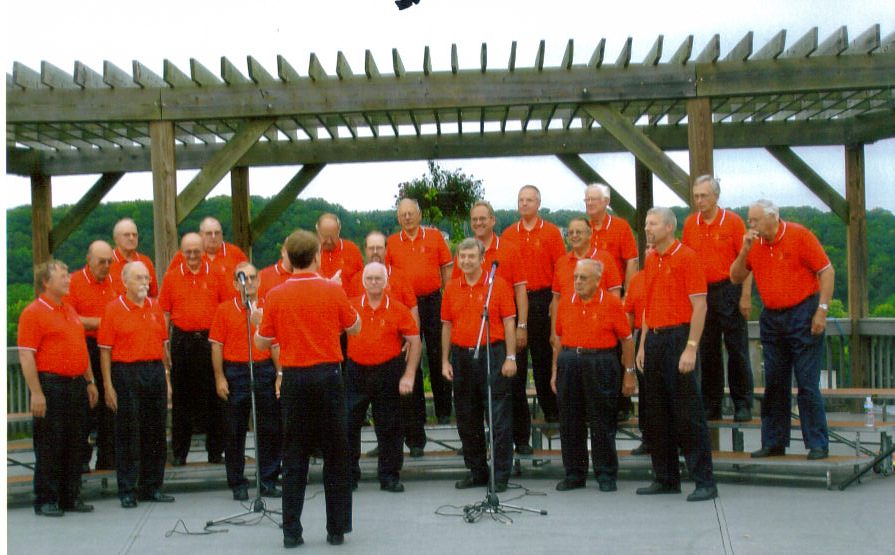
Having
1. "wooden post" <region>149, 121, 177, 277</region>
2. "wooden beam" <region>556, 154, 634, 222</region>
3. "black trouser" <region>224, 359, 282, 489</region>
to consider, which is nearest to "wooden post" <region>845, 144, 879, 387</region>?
"wooden beam" <region>556, 154, 634, 222</region>

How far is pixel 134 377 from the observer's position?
275 inches

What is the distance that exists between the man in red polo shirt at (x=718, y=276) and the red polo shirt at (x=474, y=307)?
55.5 inches

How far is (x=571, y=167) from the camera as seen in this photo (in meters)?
11.0

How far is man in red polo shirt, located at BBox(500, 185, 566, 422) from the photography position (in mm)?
→ 7719

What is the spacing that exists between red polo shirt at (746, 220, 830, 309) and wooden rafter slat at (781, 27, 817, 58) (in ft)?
4.83

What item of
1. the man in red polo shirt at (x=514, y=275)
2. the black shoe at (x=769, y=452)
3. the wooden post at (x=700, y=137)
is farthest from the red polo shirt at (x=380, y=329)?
the black shoe at (x=769, y=452)

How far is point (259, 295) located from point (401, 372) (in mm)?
1160

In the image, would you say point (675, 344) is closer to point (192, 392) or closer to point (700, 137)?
point (700, 137)

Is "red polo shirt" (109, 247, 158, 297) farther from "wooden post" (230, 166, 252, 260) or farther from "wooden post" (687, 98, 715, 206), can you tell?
"wooden post" (687, 98, 715, 206)

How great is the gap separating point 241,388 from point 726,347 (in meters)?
3.35

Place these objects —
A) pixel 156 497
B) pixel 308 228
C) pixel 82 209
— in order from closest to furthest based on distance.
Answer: pixel 156 497
pixel 82 209
pixel 308 228

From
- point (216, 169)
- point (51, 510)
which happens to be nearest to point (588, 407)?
point (216, 169)

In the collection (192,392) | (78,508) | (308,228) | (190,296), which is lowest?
(78,508)

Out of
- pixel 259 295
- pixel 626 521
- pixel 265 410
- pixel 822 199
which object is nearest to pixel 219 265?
pixel 259 295
